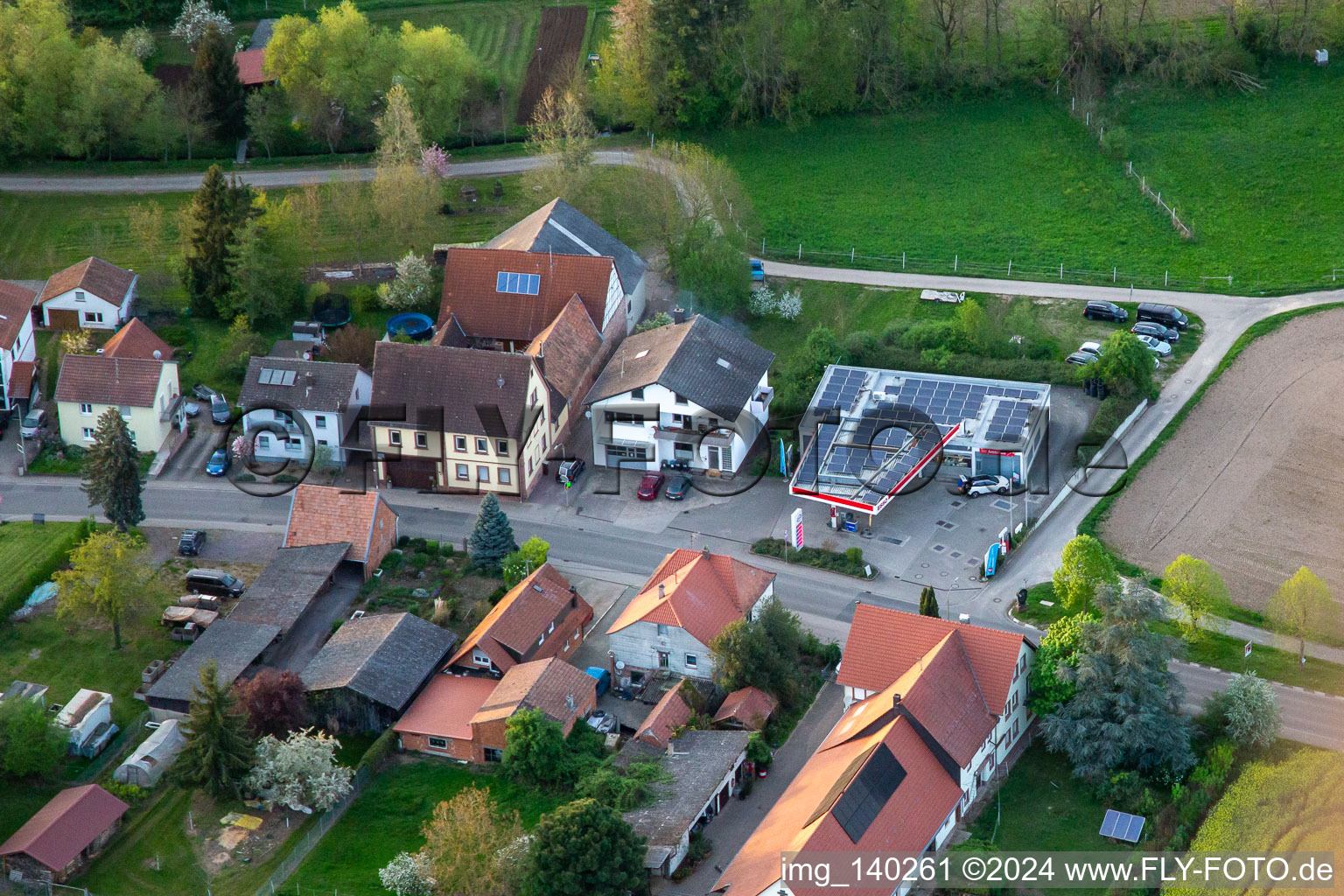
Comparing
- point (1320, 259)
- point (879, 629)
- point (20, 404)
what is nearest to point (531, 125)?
point (20, 404)

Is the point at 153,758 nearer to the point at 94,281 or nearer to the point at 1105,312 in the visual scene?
the point at 94,281

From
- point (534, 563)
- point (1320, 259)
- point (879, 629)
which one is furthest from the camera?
point (1320, 259)

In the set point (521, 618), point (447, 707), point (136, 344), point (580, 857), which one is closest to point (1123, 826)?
point (580, 857)

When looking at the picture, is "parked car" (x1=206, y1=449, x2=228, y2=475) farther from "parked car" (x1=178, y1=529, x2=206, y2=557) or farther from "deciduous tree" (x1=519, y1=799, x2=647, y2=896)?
"deciduous tree" (x1=519, y1=799, x2=647, y2=896)

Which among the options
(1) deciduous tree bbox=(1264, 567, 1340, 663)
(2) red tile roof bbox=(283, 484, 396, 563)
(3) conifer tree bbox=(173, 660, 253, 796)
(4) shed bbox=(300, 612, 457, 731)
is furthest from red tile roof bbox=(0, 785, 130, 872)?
(1) deciduous tree bbox=(1264, 567, 1340, 663)

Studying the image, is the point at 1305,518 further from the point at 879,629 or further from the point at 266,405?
the point at 266,405

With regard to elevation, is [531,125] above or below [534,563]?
above
